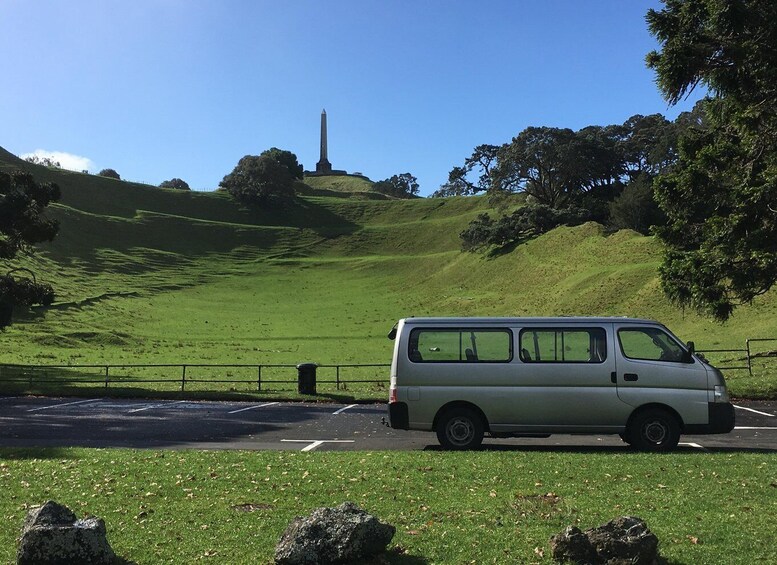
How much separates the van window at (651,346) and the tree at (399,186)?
174437 mm

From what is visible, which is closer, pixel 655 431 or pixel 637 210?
pixel 655 431

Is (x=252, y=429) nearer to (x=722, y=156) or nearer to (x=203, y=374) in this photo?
(x=722, y=156)

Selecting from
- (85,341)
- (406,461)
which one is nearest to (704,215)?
(406,461)

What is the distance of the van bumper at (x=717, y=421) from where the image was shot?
36.8ft

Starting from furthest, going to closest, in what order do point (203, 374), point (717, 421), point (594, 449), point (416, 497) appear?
point (203, 374), point (594, 449), point (717, 421), point (416, 497)

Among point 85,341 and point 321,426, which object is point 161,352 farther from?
point 321,426

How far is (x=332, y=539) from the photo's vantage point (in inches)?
193

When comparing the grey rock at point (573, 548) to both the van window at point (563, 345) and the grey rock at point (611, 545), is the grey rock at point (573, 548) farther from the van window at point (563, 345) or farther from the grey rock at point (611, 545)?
the van window at point (563, 345)

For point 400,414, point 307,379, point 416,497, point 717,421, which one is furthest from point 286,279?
point 416,497

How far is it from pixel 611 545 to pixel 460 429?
22.7 ft

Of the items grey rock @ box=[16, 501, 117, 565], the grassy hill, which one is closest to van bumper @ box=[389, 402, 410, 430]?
grey rock @ box=[16, 501, 117, 565]

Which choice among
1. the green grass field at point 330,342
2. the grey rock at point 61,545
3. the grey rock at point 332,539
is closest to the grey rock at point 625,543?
the green grass field at point 330,342

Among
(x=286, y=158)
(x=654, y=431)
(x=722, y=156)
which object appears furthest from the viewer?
(x=286, y=158)

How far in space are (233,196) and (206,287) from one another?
2006 inches
